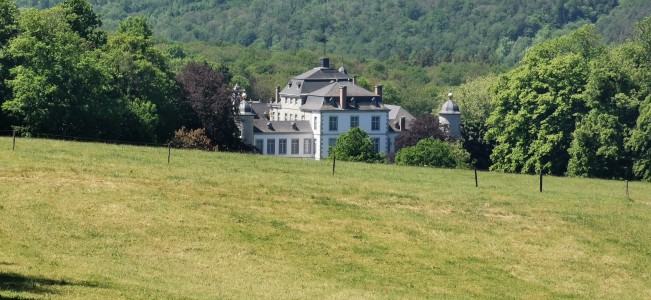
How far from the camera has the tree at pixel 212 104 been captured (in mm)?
107125

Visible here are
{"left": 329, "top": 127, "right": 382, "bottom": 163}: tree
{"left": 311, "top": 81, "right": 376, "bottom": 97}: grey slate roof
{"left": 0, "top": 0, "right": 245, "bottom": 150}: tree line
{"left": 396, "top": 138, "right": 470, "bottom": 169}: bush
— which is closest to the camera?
{"left": 0, "top": 0, "right": 245, "bottom": 150}: tree line

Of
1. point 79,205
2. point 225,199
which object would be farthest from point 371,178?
point 79,205

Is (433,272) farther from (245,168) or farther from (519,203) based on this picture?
(245,168)

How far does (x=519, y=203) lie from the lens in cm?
6600

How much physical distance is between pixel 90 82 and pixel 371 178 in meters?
25.5

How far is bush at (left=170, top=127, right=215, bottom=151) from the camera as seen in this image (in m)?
97.1

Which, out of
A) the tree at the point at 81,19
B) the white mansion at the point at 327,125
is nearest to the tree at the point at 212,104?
the tree at the point at 81,19

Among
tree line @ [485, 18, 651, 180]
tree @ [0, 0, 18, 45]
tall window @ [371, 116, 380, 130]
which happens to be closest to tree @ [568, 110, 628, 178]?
tree line @ [485, 18, 651, 180]

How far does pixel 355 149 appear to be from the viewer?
100062 mm

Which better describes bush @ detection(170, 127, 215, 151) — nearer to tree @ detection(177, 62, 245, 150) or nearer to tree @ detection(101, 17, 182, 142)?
tree @ detection(101, 17, 182, 142)

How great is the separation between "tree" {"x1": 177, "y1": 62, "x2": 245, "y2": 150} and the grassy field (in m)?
32.4

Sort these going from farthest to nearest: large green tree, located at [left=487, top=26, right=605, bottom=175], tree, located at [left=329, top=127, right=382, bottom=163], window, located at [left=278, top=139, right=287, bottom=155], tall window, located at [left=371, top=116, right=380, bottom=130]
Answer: tall window, located at [left=371, top=116, right=380, bottom=130] → window, located at [left=278, top=139, right=287, bottom=155] → large green tree, located at [left=487, top=26, right=605, bottom=175] → tree, located at [left=329, top=127, right=382, bottom=163]

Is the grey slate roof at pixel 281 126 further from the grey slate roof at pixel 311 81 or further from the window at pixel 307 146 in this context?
the grey slate roof at pixel 311 81

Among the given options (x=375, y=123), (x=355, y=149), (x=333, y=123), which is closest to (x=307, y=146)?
(x=333, y=123)
